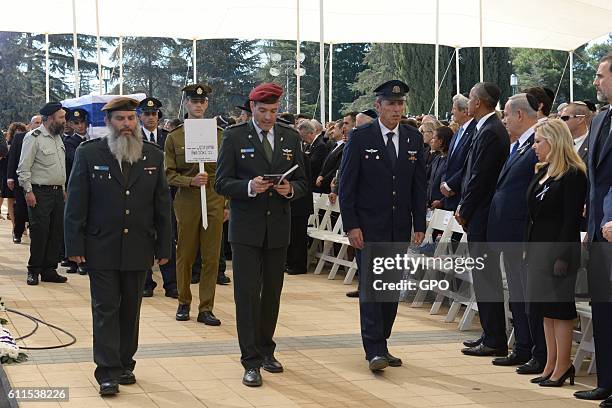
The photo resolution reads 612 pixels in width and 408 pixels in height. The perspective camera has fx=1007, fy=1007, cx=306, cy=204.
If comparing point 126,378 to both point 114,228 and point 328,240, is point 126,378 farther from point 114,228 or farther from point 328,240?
point 328,240

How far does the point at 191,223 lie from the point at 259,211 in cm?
256

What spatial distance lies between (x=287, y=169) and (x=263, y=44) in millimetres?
44698

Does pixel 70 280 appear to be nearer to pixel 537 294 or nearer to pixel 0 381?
pixel 0 381

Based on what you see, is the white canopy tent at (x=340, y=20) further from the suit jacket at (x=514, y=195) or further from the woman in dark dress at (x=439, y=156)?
the suit jacket at (x=514, y=195)

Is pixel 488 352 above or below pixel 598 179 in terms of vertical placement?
below

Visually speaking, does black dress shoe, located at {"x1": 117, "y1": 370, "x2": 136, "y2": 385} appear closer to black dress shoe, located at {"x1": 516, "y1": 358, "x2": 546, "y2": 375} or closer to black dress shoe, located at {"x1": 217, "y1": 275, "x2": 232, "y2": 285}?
black dress shoe, located at {"x1": 516, "y1": 358, "x2": 546, "y2": 375}

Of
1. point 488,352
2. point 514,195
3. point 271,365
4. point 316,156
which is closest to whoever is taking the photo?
point 271,365

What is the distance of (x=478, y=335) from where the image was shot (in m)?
9.38

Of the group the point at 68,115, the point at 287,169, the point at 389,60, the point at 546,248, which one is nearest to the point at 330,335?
the point at 287,169

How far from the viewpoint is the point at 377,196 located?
794 cm

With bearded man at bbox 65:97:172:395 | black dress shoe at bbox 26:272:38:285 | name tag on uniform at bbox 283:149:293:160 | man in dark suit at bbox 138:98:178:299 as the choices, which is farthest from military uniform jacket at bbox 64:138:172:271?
black dress shoe at bbox 26:272:38:285

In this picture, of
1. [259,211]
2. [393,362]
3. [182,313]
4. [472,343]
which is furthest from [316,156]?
[259,211]

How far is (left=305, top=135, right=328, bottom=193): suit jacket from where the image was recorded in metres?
14.5

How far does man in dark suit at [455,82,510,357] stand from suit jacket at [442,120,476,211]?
0.26 meters
